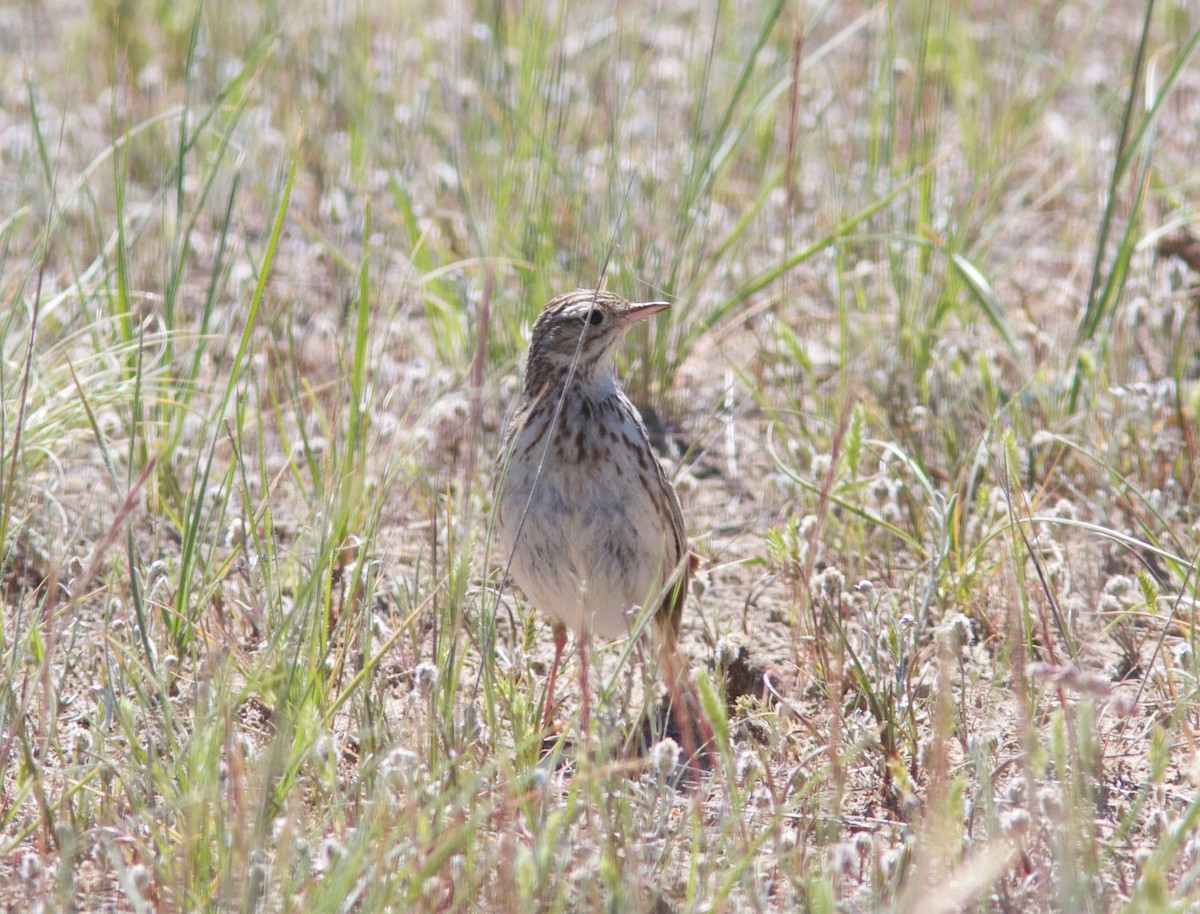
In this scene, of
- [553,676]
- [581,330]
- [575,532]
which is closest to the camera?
[553,676]

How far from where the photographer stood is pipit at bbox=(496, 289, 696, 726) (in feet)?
15.0

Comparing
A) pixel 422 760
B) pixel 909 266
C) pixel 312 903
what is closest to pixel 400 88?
pixel 909 266

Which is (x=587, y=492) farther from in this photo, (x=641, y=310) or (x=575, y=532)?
(x=641, y=310)

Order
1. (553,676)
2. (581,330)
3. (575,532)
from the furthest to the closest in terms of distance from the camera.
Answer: (581,330)
(575,532)
(553,676)

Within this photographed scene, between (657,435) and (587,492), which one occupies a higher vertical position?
(587,492)

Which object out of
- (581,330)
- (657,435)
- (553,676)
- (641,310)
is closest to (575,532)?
(553,676)

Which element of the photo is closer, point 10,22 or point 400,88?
point 400,88

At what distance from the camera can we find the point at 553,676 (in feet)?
14.6

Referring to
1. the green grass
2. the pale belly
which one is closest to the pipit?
the pale belly

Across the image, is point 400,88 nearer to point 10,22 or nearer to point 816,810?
point 10,22

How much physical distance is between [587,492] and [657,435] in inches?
64.4

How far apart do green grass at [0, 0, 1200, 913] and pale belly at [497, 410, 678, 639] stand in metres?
0.24

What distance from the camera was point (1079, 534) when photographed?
5.30 m

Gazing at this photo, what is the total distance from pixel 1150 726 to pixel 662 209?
3.25 meters
